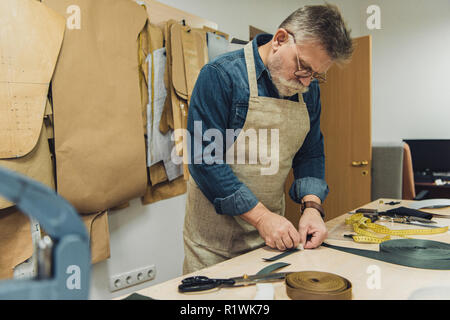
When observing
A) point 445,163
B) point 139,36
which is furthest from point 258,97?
point 445,163

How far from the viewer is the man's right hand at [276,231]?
3.42ft

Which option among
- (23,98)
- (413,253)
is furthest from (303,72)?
(23,98)

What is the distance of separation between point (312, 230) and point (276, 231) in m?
0.14

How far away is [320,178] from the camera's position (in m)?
1.44

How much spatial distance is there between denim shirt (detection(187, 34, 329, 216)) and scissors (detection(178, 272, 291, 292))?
31 centimetres

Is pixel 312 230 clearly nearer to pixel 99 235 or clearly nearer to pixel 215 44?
pixel 99 235

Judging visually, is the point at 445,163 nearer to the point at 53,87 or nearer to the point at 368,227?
the point at 368,227

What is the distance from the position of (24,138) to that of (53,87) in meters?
0.27

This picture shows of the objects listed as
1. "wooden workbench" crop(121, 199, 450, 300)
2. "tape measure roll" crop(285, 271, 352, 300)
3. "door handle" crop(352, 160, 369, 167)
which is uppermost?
"door handle" crop(352, 160, 369, 167)

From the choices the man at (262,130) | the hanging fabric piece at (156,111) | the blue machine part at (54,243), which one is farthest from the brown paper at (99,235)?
the blue machine part at (54,243)

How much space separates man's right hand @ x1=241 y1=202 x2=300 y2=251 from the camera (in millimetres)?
1043

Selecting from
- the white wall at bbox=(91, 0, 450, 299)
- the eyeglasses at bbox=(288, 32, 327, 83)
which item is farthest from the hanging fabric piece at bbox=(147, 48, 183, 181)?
the white wall at bbox=(91, 0, 450, 299)

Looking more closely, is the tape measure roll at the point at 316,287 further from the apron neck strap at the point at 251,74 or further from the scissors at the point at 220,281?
the apron neck strap at the point at 251,74

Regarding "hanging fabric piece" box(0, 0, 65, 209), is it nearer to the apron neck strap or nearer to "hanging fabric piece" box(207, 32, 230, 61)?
the apron neck strap
